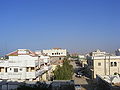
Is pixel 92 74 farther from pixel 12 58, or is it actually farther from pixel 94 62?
pixel 12 58

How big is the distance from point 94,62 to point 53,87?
2580 centimetres

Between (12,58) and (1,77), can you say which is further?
(12,58)

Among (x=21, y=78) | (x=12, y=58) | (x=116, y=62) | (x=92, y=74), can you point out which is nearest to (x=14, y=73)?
(x=21, y=78)

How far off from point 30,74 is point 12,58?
16.2 feet

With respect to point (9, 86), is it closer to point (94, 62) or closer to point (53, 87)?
point (53, 87)

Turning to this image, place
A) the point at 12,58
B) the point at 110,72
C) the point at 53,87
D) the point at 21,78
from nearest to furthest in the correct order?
the point at 53,87, the point at 21,78, the point at 12,58, the point at 110,72

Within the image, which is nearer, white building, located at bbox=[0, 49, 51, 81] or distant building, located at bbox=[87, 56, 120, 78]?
A: white building, located at bbox=[0, 49, 51, 81]

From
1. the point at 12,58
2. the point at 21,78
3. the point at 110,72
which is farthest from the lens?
the point at 110,72

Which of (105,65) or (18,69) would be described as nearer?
(18,69)

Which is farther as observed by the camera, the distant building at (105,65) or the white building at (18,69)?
the distant building at (105,65)

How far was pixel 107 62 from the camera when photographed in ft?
161

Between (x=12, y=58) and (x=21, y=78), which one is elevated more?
(x=12, y=58)

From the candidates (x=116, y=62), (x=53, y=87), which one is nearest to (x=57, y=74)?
(x=53, y=87)

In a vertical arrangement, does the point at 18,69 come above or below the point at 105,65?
above
